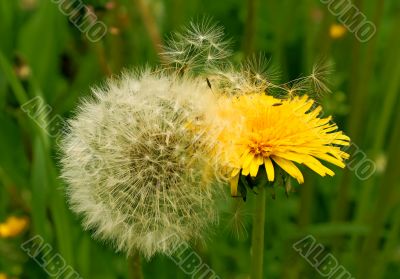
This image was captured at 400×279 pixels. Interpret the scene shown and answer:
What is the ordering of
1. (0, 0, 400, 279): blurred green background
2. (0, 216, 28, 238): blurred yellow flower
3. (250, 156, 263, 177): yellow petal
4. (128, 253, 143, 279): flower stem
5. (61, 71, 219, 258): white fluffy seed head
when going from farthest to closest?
1. (0, 216, 28, 238): blurred yellow flower
2. (0, 0, 400, 279): blurred green background
3. (128, 253, 143, 279): flower stem
4. (61, 71, 219, 258): white fluffy seed head
5. (250, 156, 263, 177): yellow petal

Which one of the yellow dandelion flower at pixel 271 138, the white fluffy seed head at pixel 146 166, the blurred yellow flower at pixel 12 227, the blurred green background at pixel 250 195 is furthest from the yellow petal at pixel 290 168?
the blurred yellow flower at pixel 12 227

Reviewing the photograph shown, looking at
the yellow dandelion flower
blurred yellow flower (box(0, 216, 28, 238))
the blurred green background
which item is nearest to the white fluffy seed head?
the yellow dandelion flower

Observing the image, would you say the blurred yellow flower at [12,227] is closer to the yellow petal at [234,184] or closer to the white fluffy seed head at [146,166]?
the white fluffy seed head at [146,166]

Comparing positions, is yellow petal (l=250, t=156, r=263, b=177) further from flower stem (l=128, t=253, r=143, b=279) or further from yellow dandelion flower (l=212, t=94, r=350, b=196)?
flower stem (l=128, t=253, r=143, b=279)

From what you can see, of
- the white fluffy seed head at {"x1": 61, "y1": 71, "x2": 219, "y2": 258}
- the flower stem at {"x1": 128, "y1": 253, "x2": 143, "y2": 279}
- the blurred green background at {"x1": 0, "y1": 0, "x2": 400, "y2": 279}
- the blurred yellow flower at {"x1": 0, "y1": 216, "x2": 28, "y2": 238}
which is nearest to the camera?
the white fluffy seed head at {"x1": 61, "y1": 71, "x2": 219, "y2": 258}

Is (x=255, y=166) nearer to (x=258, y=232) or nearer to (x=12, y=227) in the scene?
(x=258, y=232)

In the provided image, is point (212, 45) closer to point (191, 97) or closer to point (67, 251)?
point (191, 97)

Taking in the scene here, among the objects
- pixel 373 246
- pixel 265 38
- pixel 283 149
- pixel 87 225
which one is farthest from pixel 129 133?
pixel 265 38
